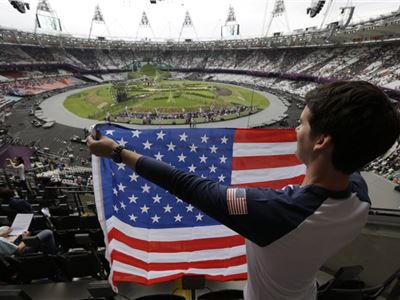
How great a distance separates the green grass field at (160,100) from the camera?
33.0m

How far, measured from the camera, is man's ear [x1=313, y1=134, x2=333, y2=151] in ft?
3.29

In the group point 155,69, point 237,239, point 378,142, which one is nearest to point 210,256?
point 237,239

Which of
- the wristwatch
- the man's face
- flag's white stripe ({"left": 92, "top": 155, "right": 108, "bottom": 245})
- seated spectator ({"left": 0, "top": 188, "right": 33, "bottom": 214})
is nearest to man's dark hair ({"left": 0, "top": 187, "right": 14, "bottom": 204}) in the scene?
seated spectator ({"left": 0, "top": 188, "right": 33, "bottom": 214})

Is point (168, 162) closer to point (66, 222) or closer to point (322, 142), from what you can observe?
point (322, 142)

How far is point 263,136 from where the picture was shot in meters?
3.02

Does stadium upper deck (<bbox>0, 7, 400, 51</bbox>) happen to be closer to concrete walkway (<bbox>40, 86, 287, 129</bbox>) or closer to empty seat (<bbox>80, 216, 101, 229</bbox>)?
concrete walkway (<bbox>40, 86, 287, 129</bbox>)

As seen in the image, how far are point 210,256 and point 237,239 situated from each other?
12.1 inches

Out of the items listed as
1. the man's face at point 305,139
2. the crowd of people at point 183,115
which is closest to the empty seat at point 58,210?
the man's face at point 305,139

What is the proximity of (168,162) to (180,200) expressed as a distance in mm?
389

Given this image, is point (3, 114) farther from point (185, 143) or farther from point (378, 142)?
point (378, 142)

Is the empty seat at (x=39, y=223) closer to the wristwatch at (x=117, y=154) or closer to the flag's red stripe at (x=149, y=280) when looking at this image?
the flag's red stripe at (x=149, y=280)

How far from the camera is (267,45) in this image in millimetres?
63844

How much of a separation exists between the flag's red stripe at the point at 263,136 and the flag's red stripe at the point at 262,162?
0.16 metres

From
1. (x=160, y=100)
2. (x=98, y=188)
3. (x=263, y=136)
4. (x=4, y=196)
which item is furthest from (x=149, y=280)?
(x=160, y=100)
